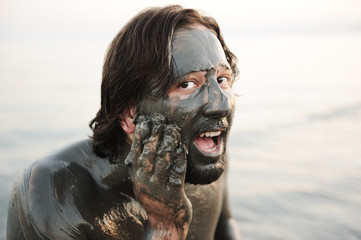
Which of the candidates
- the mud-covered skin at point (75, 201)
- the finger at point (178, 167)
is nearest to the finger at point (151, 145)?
the finger at point (178, 167)

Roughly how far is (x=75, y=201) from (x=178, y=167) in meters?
0.63

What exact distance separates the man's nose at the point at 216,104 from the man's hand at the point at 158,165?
18 centimetres

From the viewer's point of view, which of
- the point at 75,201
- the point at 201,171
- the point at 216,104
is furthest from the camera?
the point at 75,201

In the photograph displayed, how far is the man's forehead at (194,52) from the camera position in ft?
8.10

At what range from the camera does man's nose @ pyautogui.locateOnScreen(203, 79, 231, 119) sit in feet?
7.94

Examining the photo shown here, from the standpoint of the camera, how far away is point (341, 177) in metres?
6.47

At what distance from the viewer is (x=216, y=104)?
2.43m

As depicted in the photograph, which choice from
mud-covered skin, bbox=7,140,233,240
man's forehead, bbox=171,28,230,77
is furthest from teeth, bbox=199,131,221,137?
mud-covered skin, bbox=7,140,233,240

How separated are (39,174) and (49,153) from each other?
7.4 inches

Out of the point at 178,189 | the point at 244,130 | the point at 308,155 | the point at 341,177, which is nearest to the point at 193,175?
the point at 178,189

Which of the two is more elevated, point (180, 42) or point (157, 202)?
point (180, 42)

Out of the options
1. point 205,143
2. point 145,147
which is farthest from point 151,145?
point 205,143

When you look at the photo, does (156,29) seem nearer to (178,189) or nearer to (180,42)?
(180,42)

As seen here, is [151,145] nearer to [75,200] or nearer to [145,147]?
[145,147]
